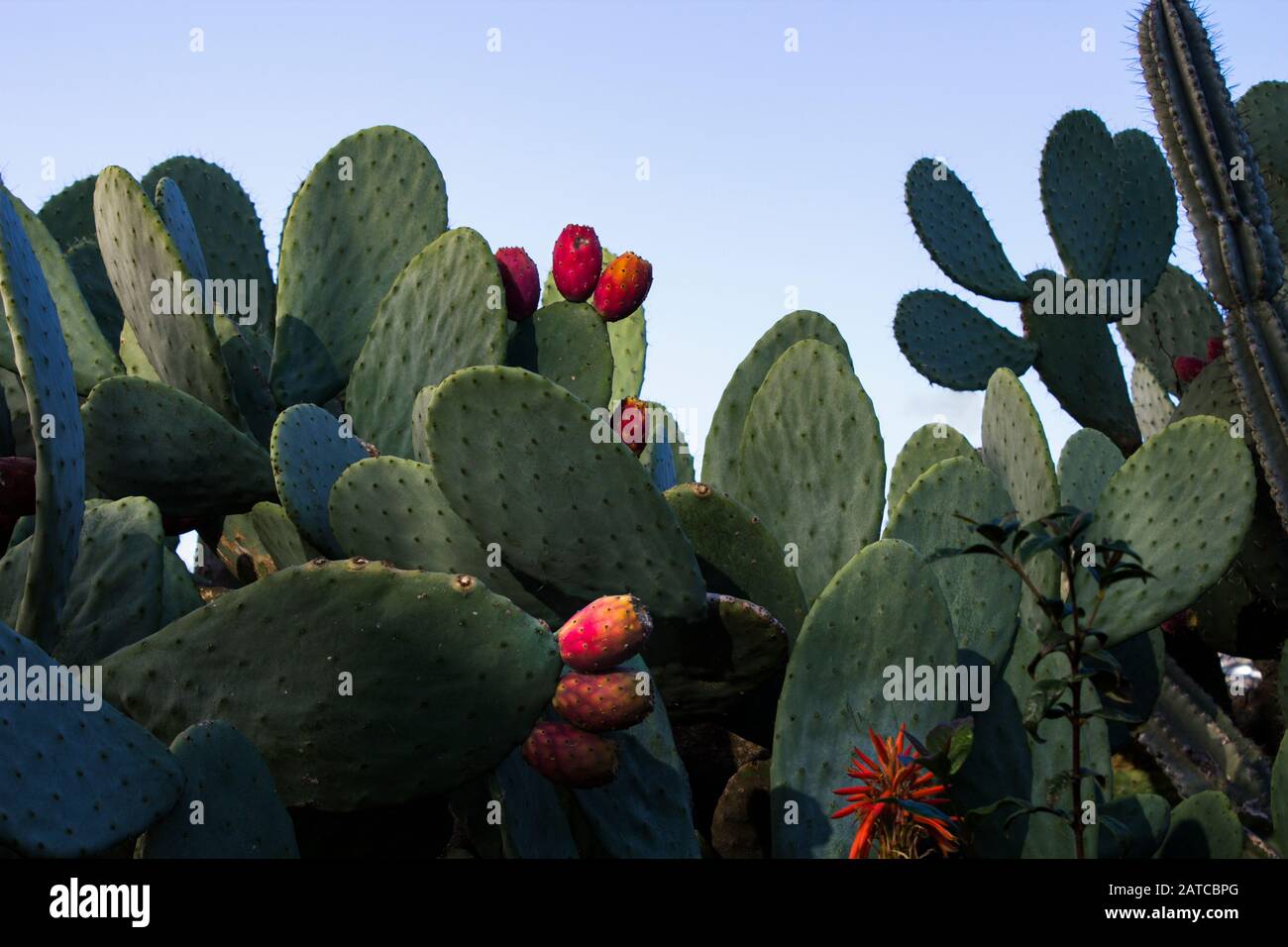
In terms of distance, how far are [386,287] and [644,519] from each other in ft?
4.66

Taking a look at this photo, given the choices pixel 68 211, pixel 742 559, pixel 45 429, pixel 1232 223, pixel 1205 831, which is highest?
pixel 68 211

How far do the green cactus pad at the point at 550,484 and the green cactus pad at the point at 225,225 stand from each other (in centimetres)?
167

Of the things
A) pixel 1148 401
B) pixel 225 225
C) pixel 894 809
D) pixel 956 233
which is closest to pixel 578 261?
pixel 225 225

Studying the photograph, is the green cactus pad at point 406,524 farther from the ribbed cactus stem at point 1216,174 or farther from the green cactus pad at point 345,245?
the ribbed cactus stem at point 1216,174

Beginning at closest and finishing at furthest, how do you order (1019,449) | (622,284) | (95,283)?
1. (1019,449)
2. (622,284)
3. (95,283)

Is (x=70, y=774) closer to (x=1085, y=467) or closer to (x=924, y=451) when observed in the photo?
(x=924, y=451)

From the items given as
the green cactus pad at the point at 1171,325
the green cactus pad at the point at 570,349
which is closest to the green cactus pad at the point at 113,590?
the green cactus pad at the point at 570,349

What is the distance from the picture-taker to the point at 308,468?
2.84 m

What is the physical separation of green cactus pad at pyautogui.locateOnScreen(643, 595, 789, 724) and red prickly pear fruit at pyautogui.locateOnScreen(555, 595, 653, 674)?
36 centimetres

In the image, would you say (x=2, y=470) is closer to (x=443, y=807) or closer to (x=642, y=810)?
(x=443, y=807)

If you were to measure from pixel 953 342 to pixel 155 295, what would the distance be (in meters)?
3.05

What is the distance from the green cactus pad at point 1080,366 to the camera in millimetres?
5371

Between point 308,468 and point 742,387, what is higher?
point 742,387
